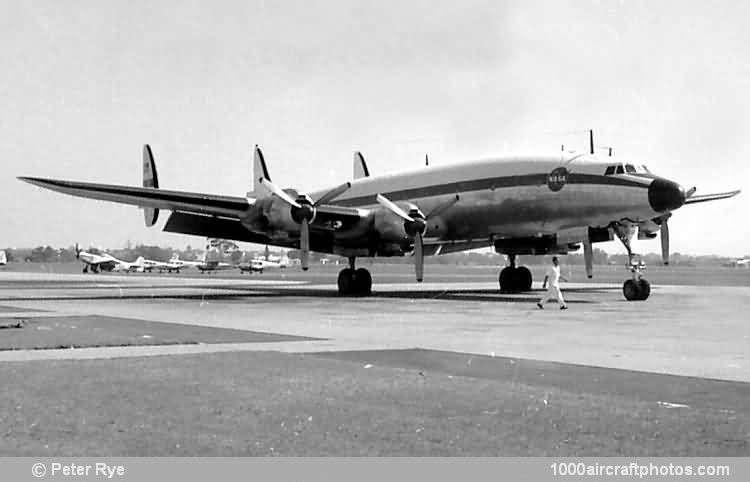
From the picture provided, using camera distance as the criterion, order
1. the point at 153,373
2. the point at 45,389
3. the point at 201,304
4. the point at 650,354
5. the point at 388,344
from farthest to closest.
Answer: the point at 201,304, the point at 388,344, the point at 650,354, the point at 153,373, the point at 45,389

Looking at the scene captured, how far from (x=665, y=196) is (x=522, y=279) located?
36.4 feet

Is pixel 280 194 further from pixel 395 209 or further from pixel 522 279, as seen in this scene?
pixel 522 279

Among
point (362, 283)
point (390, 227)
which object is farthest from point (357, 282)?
point (390, 227)

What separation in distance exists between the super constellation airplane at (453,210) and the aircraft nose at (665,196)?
0.10ft

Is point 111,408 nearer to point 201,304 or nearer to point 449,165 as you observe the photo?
point 201,304

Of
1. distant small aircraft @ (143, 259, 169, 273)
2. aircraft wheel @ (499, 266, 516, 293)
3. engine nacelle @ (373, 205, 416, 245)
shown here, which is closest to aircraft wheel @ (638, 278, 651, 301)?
engine nacelle @ (373, 205, 416, 245)

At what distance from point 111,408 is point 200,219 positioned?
25.8 meters

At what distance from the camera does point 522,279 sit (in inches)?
1517

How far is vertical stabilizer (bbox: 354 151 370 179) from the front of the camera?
44562 millimetres

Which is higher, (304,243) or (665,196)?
(665,196)

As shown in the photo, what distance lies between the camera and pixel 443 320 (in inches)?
837

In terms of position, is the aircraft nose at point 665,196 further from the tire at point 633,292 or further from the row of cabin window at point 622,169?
the tire at point 633,292
